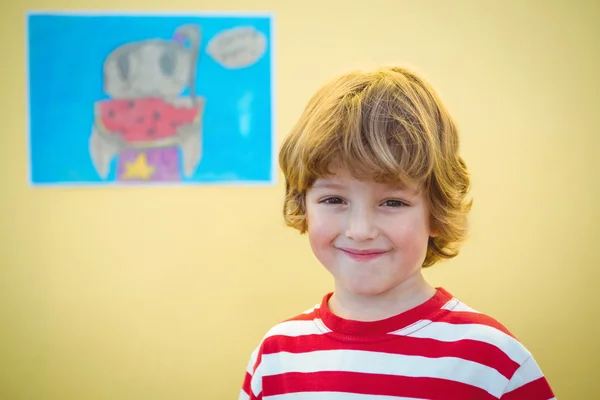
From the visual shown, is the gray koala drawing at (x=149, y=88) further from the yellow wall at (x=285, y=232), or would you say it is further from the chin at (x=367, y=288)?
the chin at (x=367, y=288)

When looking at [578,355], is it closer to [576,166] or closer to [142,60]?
[576,166]

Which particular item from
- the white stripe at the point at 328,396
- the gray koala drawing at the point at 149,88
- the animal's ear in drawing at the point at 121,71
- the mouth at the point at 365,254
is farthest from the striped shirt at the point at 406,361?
the animal's ear in drawing at the point at 121,71

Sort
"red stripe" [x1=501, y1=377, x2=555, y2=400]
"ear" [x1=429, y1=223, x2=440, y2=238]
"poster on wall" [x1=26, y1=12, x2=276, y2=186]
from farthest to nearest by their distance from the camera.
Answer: "poster on wall" [x1=26, y1=12, x2=276, y2=186] → "ear" [x1=429, y1=223, x2=440, y2=238] → "red stripe" [x1=501, y1=377, x2=555, y2=400]

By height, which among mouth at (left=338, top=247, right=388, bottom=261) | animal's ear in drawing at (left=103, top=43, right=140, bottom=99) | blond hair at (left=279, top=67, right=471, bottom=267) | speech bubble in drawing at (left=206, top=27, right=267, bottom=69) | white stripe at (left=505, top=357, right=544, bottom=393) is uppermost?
speech bubble in drawing at (left=206, top=27, right=267, bottom=69)

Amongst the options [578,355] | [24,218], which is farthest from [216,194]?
[578,355]

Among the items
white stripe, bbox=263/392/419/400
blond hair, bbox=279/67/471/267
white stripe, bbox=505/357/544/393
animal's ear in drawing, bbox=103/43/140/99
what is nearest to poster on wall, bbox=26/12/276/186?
animal's ear in drawing, bbox=103/43/140/99

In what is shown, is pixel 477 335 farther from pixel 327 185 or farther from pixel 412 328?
pixel 327 185

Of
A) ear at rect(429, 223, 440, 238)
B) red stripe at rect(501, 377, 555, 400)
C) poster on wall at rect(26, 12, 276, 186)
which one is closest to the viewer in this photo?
red stripe at rect(501, 377, 555, 400)

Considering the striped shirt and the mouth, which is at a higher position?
the mouth

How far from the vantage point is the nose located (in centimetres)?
82

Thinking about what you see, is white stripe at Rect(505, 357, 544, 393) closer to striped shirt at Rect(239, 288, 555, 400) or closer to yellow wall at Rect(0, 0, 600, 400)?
striped shirt at Rect(239, 288, 555, 400)

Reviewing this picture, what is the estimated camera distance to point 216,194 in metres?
1.88

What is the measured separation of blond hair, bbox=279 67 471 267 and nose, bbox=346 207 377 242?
→ 0.18 feet

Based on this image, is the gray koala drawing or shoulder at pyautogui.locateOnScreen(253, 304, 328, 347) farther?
the gray koala drawing
